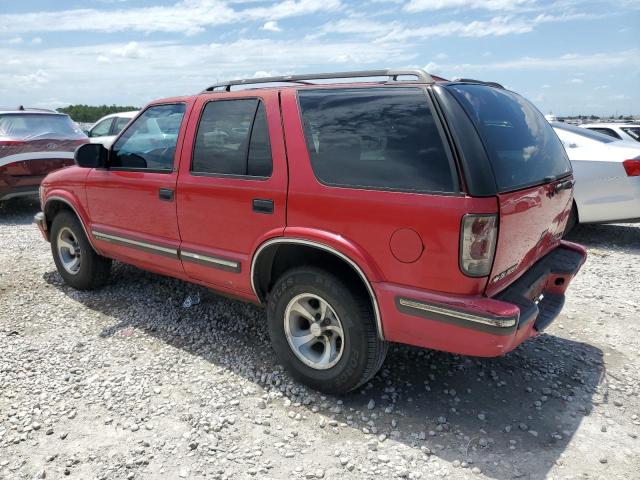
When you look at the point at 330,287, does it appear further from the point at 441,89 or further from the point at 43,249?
the point at 43,249

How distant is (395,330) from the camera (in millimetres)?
2740

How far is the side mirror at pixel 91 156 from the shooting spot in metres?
4.16

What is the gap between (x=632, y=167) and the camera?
6.08 metres

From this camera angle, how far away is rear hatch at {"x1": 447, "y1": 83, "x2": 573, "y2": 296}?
101 inches

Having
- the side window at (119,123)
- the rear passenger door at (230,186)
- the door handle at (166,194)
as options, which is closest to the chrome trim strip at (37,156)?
the side window at (119,123)

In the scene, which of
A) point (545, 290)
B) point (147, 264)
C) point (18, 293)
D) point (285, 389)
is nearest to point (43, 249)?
point (18, 293)

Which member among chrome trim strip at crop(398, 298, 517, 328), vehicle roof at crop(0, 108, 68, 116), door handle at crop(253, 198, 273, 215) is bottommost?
chrome trim strip at crop(398, 298, 517, 328)

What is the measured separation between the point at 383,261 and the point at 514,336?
0.76 metres

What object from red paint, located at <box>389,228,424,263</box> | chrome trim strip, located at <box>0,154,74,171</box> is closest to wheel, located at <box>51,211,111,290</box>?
red paint, located at <box>389,228,424,263</box>

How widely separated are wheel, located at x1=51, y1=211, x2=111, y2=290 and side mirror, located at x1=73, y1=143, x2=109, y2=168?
2.81ft

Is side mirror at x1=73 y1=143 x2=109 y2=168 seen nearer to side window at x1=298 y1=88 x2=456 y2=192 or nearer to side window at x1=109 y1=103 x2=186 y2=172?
side window at x1=109 y1=103 x2=186 y2=172

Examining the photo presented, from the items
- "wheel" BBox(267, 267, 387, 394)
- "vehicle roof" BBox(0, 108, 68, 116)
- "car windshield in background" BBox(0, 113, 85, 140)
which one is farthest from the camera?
"vehicle roof" BBox(0, 108, 68, 116)

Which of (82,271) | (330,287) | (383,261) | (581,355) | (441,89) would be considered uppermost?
(441,89)

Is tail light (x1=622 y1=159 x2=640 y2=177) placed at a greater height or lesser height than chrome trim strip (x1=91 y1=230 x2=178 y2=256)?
greater
